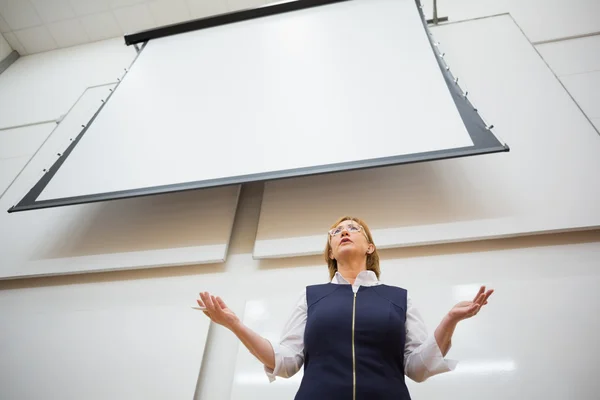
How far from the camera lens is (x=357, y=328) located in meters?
0.81

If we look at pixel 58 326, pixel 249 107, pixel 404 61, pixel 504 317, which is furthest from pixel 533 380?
pixel 58 326

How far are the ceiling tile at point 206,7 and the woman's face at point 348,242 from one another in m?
3.34

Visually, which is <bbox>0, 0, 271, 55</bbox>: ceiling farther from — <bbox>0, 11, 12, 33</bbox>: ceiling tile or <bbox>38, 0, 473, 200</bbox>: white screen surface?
<bbox>38, 0, 473, 200</bbox>: white screen surface

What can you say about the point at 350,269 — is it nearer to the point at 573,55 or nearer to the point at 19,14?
the point at 573,55

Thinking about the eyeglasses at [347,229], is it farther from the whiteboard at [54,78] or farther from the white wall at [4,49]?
the white wall at [4,49]

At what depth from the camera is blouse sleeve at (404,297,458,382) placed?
0.79 metres

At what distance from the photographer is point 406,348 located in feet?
2.92

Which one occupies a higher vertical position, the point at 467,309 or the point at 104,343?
the point at 104,343

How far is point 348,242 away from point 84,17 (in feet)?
13.9

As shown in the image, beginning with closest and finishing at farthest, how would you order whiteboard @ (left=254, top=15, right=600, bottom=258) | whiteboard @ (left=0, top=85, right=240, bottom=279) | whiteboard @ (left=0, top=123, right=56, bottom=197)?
whiteboard @ (left=254, top=15, right=600, bottom=258), whiteboard @ (left=0, top=85, right=240, bottom=279), whiteboard @ (left=0, top=123, right=56, bottom=197)

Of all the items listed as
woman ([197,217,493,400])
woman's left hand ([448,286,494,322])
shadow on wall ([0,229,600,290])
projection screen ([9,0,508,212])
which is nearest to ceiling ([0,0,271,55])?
projection screen ([9,0,508,212])

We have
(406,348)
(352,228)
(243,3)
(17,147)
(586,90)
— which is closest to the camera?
(406,348)

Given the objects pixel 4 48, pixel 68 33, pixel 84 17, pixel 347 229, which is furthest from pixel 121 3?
pixel 347 229

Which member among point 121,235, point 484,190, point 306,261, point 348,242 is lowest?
point 348,242
